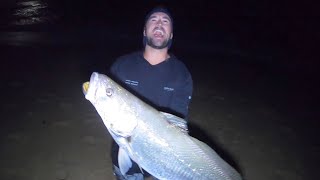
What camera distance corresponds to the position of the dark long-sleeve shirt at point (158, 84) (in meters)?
3.90

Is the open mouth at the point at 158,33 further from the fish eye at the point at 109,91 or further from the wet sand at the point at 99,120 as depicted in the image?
the wet sand at the point at 99,120

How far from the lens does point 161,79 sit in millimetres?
3902

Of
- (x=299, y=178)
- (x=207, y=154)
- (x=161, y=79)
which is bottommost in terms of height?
(x=299, y=178)

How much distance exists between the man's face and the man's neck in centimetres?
7

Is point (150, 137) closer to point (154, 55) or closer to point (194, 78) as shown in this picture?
point (154, 55)

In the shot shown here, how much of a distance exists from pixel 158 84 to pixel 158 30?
0.58 m

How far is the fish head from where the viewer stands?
2729mm

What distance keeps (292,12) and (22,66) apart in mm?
16900

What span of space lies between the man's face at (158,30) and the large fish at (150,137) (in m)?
1.07

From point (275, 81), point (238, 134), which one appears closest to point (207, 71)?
point (275, 81)

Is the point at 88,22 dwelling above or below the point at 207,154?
below

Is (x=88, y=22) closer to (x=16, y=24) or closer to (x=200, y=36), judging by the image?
(x=16, y=24)

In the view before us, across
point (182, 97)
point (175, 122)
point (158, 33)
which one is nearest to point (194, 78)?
point (182, 97)

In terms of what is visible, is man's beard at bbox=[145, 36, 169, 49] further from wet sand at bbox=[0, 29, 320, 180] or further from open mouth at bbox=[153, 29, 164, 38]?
wet sand at bbox=[0, 29, 320, 180]
